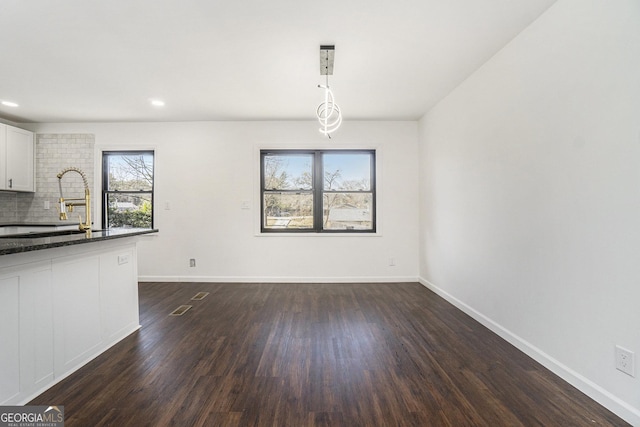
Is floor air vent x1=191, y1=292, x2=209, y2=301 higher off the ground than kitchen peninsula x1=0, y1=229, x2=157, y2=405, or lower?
lower

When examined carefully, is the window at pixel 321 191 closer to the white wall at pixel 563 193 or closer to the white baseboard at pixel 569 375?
the white wall at pixel 563 193

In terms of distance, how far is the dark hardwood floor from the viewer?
155cm

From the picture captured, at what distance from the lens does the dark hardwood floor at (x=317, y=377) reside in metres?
1.55

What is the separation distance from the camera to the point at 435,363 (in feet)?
6.85

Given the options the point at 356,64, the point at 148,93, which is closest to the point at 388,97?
the point at 356,64

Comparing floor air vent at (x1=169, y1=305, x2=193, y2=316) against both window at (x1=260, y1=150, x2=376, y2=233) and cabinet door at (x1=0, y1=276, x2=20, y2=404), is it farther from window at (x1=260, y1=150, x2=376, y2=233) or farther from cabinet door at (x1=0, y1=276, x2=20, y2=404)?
window at (x1=260, y1=150, x2=376, y2=233)

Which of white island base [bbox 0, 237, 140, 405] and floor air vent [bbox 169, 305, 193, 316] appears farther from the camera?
floor air vent [bbox 169, 305, 193, 316]

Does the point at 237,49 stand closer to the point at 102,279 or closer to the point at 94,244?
the point at 94,244

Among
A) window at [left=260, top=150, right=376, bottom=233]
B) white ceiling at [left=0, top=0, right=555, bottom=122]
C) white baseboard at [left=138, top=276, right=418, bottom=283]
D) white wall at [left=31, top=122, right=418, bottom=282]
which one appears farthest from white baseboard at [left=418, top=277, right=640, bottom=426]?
white ceiling at [left=0, top=0, right=555, bottom=122]

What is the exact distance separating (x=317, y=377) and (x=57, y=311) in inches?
71.4

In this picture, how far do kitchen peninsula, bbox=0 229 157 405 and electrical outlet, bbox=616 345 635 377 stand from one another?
3285 millimetres

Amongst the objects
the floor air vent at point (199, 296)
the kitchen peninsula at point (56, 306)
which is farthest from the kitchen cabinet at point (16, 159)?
the floor air vent at point (199, 296)

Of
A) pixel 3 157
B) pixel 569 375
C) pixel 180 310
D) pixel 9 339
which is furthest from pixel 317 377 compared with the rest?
pixel 3 157

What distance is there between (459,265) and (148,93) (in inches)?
168
